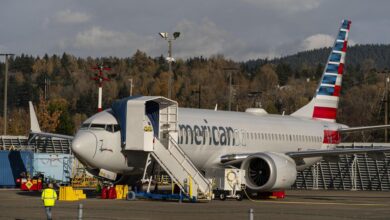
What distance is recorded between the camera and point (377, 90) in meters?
188

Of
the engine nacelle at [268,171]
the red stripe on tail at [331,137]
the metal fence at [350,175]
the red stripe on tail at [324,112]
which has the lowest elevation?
the metal fence at [350,175]

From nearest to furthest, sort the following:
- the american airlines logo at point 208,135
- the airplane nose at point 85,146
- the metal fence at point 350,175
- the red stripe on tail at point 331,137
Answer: the airplane nose at point 85,146, the american airlines logo at point 208,135, the red stripe on tail at point 331,137, the metal fence at point 350,175

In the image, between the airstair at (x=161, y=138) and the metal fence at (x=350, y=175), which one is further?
the metal fence at (x=350, y=175)

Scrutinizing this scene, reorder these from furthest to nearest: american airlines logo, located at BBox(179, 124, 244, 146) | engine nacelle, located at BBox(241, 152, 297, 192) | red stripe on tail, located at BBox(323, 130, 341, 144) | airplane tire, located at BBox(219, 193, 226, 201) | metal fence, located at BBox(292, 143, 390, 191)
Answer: metal fence, located at BBox(292, 143, 390, 191) → red stripe on tail, located at BBox(323, 130, 341, 144) → american airlines logo, located at BBox(179, 124, 244, 146) → engine nacelle, located at BBox(241, 152, 297, 192) → airplane tire, located at BBox(219, 193, 226, 201)

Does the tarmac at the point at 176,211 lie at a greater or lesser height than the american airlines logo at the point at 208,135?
lesser

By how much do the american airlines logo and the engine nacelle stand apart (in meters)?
2.10

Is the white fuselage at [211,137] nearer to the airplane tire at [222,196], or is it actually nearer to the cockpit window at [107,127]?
the cockpit window at [107,127]

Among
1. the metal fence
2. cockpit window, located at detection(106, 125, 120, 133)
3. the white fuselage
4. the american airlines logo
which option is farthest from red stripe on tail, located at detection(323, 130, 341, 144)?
cockpit window, located at detection(106, 125, 120, 133)

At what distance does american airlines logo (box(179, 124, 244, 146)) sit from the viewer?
36812 mm

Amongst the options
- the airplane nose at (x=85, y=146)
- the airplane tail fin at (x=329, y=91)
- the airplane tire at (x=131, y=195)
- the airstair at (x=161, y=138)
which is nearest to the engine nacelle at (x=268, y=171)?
the airstair at (x=161, y=138)

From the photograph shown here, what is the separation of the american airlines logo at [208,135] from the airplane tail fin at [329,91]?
1021cm

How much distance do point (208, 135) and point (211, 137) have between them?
0.27 meters

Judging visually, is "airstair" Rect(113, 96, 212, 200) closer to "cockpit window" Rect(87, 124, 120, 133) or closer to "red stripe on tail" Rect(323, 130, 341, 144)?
"cockpit window" Rect(87, 124, 120, 133)

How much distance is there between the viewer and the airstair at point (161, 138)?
111ft
